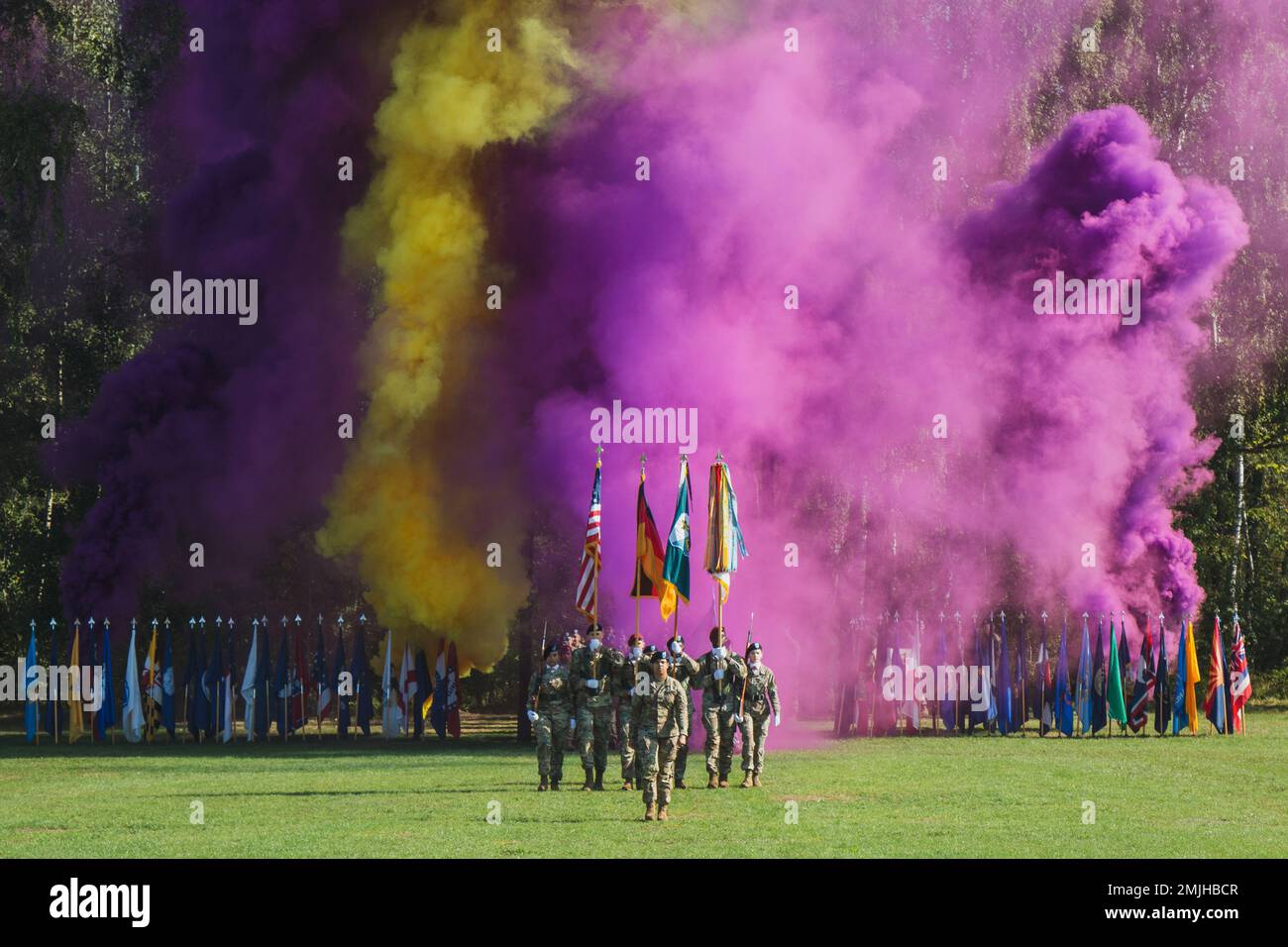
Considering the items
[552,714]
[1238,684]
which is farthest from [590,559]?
[1238,684]

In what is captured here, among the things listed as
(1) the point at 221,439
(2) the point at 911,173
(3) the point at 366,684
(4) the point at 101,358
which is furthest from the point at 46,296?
(2) the point at 911,173

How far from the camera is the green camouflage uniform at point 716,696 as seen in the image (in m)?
26.0

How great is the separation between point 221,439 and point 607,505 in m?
11.4

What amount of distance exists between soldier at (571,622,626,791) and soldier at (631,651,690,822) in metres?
2.98

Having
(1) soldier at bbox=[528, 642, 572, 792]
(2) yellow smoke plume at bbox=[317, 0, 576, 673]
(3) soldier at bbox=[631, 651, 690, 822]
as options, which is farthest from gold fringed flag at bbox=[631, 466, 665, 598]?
(2) yellow smoke plume at bbox=[317, 0, 576, 673]

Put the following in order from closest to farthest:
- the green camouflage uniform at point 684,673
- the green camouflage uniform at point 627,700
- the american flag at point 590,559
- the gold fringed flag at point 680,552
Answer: the green camouflage uniform at point 627,700 → the green camouflage uniform at point 684,673 → the gold fringed flag at point 680,552 → the american flag at point 590,559

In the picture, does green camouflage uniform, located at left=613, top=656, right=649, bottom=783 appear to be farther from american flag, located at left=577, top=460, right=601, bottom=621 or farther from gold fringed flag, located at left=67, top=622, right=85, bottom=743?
gold fringed flag, located at left=67, top=622, right=85, bottom=743

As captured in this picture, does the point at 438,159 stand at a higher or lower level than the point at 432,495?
higher

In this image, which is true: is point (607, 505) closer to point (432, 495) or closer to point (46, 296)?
point (432, 495)

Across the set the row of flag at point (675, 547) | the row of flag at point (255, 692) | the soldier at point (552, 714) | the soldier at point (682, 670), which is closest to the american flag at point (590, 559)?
the row of flag at point (675, 547)

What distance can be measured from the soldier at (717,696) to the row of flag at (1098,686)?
41.4ft

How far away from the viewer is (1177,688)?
3791 centimetres

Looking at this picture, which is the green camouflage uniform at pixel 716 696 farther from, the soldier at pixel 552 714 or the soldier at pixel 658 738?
the soldier at pixel 658 738

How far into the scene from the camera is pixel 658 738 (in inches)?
859
